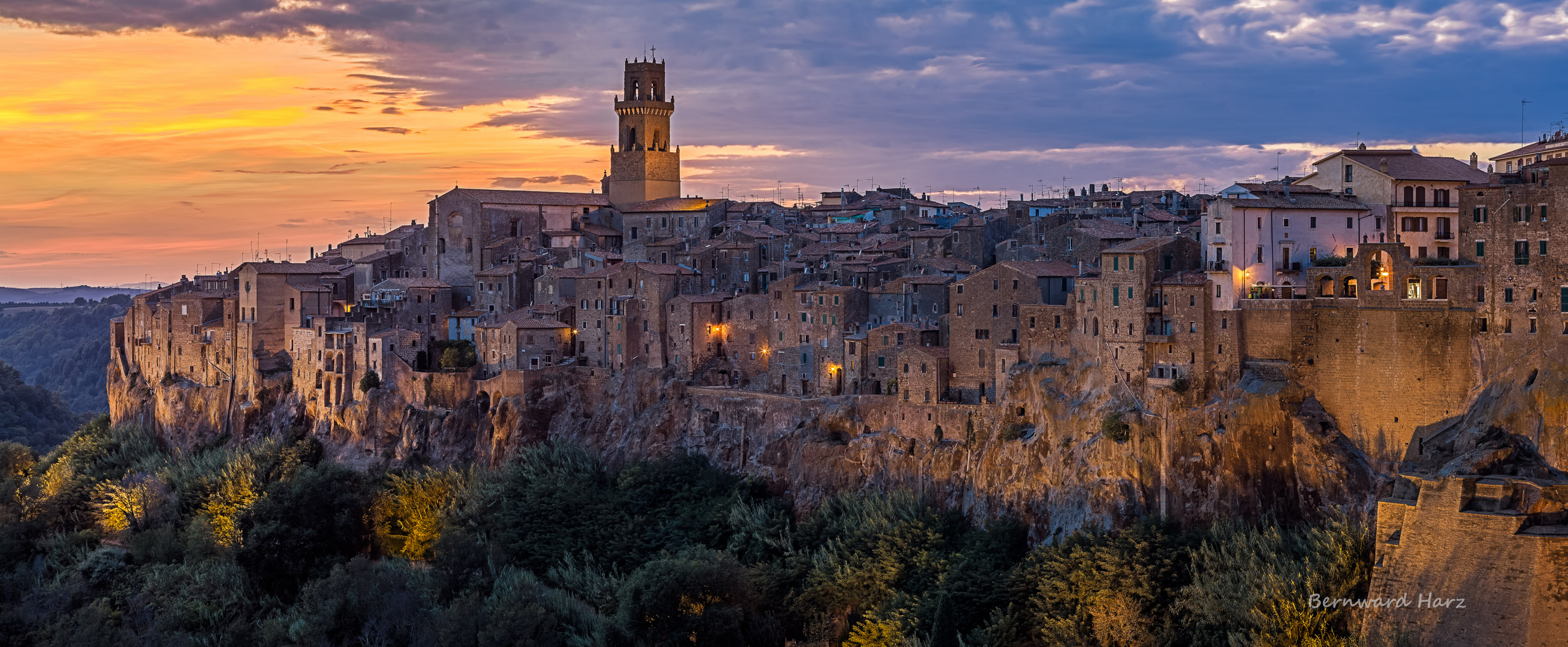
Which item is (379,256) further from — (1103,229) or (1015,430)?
(1015,430)

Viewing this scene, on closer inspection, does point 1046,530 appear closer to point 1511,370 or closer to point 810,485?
point 810,485

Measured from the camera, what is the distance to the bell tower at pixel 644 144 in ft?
263

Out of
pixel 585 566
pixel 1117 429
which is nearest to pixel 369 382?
pixel 585 566

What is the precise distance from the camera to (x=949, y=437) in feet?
149

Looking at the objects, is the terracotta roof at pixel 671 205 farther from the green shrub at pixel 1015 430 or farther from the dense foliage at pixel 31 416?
the dense foliage at pixel 31 416

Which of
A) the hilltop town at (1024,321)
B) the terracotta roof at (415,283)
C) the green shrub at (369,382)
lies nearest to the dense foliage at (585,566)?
the hilltop town at (1024,321)

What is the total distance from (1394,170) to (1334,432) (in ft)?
30.7

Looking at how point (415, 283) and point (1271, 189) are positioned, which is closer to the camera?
point (1271, 189)

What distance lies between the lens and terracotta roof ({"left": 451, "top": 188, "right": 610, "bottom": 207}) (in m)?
71.6

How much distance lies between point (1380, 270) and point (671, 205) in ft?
A: 132

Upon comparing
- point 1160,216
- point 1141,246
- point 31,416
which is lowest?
point 31,416

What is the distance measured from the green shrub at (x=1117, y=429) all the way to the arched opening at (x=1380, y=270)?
26.0 feet

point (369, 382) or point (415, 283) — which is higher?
point (415, 283)

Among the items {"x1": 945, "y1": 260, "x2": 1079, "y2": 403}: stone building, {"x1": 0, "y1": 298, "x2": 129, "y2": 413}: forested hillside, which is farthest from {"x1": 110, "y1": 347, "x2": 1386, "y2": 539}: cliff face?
{"x1": 0, "y1": 298, "x2": 129, "y2": 413}: forested hillside
